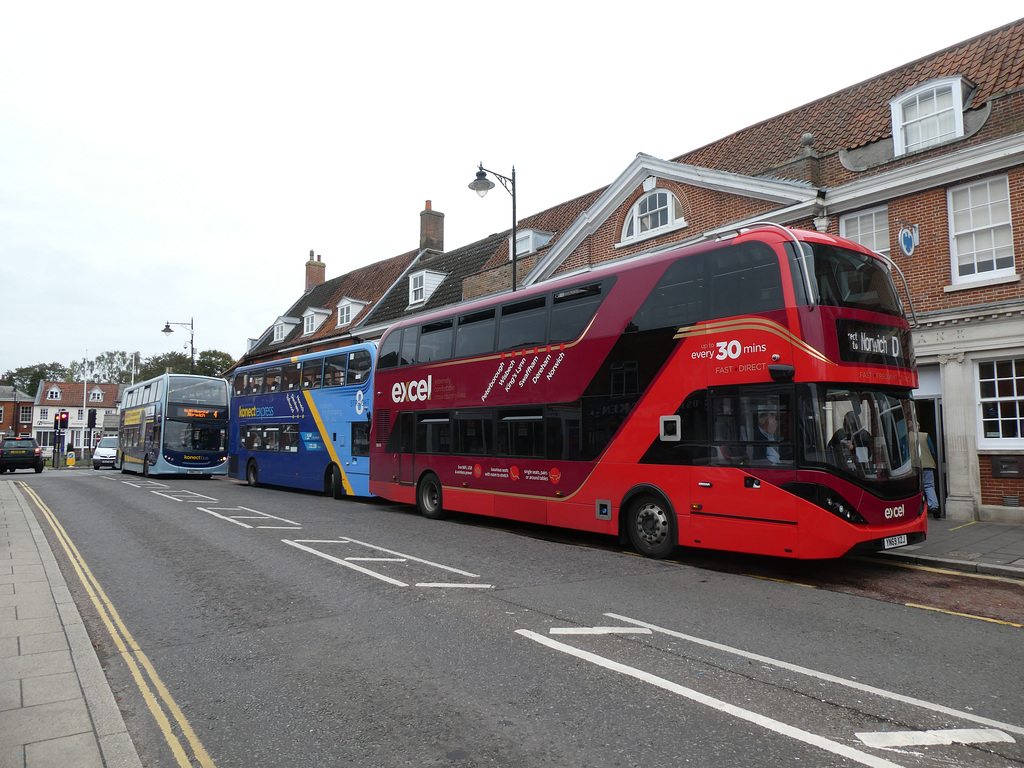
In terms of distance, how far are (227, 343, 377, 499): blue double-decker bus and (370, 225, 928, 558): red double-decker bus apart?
5845 millimetres

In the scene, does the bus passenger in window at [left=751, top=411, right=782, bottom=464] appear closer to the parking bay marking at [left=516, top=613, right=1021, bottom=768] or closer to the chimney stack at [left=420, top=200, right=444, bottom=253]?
the parking bay marking at [left=516, top=613, right=1021, bottom=768]

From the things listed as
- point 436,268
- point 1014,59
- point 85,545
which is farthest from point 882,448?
point 436,268

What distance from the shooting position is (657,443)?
9.04 m

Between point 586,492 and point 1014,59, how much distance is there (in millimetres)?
12142

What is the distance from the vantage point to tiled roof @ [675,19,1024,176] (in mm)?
12977

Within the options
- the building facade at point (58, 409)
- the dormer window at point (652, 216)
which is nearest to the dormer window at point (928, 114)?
the dormer window at point (652, 216)

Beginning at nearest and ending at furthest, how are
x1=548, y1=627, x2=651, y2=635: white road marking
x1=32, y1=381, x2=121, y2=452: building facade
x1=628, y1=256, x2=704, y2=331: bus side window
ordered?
x1=548, y1=627, x2=651, y2=635: white road marking, x1=628, y1=256, x2=704, y2=331: bus side window, x1=32, y1=381, x2=121, y2=452: building facade

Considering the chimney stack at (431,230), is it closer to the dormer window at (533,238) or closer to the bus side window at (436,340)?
the dormer window at (533,238)

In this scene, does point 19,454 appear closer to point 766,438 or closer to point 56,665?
point 56,665

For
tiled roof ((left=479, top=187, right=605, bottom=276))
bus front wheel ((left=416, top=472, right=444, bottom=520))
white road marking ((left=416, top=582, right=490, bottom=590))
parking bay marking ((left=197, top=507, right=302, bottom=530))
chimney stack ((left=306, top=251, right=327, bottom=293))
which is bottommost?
white road marking ((left=416, top=582, right=490, bottom=590))

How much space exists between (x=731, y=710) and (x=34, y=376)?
118825 mm

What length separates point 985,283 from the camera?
39.3 ft

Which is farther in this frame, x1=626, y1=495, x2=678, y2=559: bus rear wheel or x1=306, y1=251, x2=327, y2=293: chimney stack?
x1=306, y1=251, x2=327, y2=293: chimney stack

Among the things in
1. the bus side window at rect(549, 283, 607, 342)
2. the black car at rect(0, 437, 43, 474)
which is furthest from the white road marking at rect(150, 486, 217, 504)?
the black car at rect(0, 437, 43, 474)
